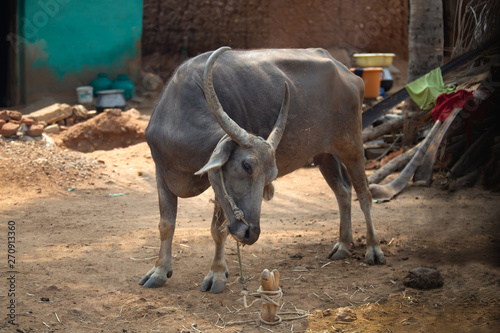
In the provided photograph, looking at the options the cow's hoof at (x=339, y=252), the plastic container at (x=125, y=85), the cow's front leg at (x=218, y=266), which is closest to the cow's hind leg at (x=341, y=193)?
the cow's hoof at (x=339, y=252)

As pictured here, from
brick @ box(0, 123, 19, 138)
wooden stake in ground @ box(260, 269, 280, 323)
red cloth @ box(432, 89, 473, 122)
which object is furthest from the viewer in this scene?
brick @ box(0, 123, 19, 138)

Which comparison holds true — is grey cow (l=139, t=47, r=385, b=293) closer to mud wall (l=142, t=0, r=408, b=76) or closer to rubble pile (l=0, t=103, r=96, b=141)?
rubble pile (l=0, t=103, r=96, b=141)

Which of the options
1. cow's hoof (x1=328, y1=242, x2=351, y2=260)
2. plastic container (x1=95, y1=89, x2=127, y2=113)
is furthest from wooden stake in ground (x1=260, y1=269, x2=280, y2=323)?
plastic container (x1=95, y1=89, x2=127, y2=113)

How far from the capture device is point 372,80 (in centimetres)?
1091

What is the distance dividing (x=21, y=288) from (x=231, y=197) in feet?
5.90

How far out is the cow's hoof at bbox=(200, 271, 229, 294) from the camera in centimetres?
465

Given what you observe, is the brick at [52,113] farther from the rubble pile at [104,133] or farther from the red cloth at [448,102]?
the red cloth at [448,102]

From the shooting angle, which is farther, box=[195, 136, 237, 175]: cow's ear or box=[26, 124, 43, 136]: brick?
box=[26, 124, 43, 136]: brick

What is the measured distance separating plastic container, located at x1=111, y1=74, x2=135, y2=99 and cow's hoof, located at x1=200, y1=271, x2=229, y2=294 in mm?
7825

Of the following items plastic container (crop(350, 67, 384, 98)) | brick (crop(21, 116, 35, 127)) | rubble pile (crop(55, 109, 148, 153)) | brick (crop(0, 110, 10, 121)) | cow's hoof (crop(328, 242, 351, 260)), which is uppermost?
plastic container (crop(350, 67, 384, 98))

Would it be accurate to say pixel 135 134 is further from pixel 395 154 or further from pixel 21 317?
pixel 21 317

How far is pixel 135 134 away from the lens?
400 inches

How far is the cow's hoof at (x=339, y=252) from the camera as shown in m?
5.60

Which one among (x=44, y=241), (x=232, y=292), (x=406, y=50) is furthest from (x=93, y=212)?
(x=406, y=50)
